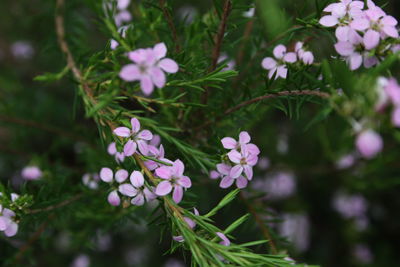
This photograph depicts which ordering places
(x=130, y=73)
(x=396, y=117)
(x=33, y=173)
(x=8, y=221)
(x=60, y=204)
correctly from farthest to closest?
(x=33, y=173)
(x=60, y=204)
(x=8, y=221)
(x=130, y=73)
(x=396, y=117)

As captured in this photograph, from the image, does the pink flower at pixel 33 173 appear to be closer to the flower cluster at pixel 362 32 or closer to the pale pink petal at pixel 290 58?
the pale pink petal at pixel 290 58

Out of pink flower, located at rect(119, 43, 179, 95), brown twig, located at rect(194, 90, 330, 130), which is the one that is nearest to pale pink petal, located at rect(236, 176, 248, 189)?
brown twig, located at rect(194, 90, 330, 130)

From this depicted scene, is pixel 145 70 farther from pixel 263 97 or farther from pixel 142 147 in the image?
pixel 263 97

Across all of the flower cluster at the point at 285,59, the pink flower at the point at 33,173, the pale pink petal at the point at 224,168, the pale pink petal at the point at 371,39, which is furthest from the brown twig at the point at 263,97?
the pink flower at the point at 33,173

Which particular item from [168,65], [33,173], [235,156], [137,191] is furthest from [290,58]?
[33,173]

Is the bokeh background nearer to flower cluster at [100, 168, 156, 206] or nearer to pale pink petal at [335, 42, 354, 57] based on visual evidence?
flower cluster at [100, 168, 156, 206]

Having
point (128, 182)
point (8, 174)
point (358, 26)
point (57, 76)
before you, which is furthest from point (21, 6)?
point (358, 26)
